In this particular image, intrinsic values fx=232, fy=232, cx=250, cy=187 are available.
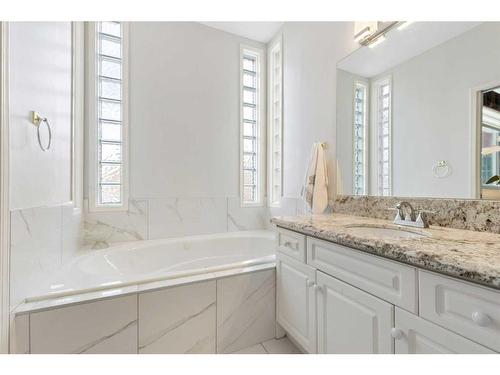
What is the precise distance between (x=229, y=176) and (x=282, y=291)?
145cm

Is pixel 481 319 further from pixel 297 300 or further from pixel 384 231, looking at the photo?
pixel 297 300

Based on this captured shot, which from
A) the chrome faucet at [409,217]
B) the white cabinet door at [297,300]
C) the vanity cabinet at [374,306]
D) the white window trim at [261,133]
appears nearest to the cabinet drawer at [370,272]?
the vanity cabinet at [374,306]

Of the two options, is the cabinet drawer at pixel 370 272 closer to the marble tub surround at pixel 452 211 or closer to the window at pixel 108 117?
the marble tub surround at pixel 452 211

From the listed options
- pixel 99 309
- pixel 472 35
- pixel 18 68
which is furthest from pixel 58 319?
pixel 472 35

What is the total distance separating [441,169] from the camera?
1170mm

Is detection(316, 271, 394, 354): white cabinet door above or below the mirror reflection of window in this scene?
below

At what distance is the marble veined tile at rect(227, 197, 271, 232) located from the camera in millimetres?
2609

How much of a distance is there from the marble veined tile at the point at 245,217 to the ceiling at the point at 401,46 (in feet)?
5.42

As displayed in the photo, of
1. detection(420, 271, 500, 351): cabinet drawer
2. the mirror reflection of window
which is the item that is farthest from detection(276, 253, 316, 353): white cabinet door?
the mirror reflection of window

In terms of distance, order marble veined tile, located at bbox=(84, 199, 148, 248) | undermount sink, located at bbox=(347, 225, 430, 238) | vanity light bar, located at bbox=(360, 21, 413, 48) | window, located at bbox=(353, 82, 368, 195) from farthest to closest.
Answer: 1. marble veined tile, located at bbox=(84, 199, 148, 248)
2. window, located at bbox=(353, 82, 368, 195)
3. vanity light bar, located at bbox=(360, 21, 413, 48)
4. undermount sink, located at bbox=(347, 225, 430, 238)

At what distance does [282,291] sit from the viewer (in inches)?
57.3

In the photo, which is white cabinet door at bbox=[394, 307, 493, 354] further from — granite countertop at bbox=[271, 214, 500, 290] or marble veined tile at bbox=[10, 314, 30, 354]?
marble veined tile at bbox=[10, 314, 30, 354]

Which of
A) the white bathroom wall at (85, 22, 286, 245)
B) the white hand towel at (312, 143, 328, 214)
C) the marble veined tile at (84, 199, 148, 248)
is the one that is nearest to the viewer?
the white hand towel at (312, 143, 328, 214)
